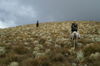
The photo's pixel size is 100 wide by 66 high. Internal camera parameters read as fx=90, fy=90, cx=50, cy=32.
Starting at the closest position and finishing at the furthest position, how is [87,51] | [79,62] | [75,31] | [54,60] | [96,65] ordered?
[96,65]
[79,62]
[54,60]
[87,51]
[75,31]

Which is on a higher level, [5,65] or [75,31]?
[75,31]

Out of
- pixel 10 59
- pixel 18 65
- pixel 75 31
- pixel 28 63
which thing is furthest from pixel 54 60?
pixel 75 31

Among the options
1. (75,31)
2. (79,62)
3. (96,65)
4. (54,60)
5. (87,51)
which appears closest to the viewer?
(96,65)

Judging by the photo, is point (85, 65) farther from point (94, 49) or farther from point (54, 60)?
point (94, 49)

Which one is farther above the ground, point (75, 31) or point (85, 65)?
point (75, 31)

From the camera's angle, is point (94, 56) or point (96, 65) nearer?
point (96, 65)

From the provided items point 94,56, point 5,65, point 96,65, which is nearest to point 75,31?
point 94,56

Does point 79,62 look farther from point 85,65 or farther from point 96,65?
point 96,65

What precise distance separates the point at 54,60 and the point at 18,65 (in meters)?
2.10

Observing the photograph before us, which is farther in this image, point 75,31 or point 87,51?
point 75,31

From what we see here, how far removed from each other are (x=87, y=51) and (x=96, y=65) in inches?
78.8

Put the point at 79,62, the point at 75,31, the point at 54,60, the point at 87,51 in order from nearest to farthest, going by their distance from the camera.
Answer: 1. the point at 79,62
2. the point at 54,60
3. the point at 87,51
4. the point at 75,31

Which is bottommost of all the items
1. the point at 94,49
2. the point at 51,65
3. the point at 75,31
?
the point at 51,65

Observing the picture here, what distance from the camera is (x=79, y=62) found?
518 centimetres
